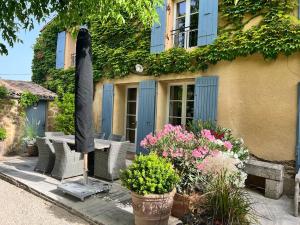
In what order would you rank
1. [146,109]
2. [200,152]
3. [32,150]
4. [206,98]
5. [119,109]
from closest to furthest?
[200,152]
[206,98]
[146,109]
[32,150]
[119,109]

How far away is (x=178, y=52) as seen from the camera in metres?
6.32

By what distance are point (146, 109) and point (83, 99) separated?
301 centimetres

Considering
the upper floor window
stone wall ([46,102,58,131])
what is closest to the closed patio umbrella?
the upper floor window

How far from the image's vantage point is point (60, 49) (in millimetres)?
10172

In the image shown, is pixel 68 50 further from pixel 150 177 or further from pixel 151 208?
pixel 151 208

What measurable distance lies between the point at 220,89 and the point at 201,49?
1.04 meters

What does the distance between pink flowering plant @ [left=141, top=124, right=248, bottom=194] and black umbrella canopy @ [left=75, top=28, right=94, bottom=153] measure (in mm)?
1016

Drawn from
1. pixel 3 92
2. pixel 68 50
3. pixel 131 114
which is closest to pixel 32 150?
pixel 3 92

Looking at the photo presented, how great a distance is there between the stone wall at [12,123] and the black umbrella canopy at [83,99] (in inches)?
213

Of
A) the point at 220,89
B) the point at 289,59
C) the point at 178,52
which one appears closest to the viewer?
the point at 289,59

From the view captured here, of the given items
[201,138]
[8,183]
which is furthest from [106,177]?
[201,138]

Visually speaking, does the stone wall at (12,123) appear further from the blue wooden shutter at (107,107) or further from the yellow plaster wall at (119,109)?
the yellow plaster wall at (119,109)

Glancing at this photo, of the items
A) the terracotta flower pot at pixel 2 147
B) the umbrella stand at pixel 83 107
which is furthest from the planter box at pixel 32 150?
the umbrella stand at pixel 83 107

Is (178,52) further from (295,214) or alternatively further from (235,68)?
(295,214)
